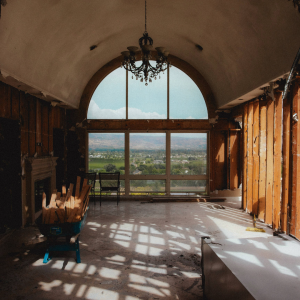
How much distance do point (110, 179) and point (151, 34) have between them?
4805mm

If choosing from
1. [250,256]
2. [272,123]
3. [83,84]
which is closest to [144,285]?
[250,256]

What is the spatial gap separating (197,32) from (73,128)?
5.10 m

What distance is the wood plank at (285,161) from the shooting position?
473cm

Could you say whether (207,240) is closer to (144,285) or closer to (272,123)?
(144,285)

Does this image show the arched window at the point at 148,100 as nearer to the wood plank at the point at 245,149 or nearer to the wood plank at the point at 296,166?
the wood plank at the point at 245,149

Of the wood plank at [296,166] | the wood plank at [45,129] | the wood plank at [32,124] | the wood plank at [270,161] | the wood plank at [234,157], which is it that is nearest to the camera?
the wood plank at [296,166]

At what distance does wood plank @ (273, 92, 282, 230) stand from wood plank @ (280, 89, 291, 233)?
0.19 metres

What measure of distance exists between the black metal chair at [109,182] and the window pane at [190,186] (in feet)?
6.92

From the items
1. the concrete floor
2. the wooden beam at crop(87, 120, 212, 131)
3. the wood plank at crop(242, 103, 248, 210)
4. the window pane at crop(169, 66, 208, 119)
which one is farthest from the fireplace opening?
the wood plank at crop(242, 103, 248, 210)

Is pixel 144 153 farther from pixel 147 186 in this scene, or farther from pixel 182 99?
pixel 182 99

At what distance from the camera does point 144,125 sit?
8617 mm

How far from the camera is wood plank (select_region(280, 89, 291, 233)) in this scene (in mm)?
4734

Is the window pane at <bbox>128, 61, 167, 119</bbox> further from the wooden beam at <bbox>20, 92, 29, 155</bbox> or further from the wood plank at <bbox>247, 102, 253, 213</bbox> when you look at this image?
the wooden beam at <bbox>20, 92, 29, 155</bbox>

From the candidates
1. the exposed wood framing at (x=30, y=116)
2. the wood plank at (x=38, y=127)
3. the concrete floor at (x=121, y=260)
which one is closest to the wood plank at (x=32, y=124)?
the exposed wood framing at (x=30, y=116)
